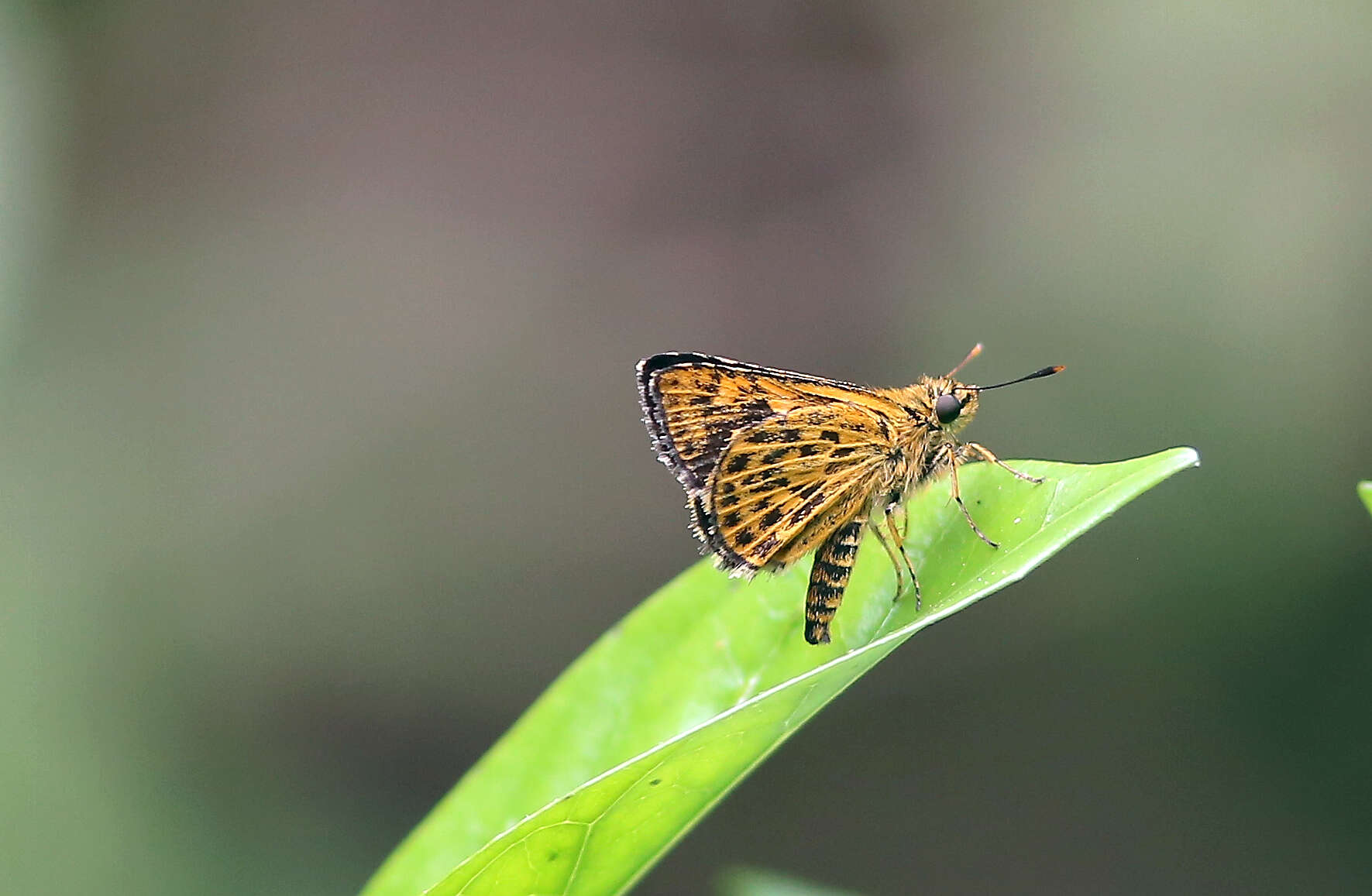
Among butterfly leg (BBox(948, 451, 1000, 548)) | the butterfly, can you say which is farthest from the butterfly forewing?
butterfly leg (BBox(948, 451, 1000, 548))

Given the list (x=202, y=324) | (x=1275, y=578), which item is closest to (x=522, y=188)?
(x=202, y=324)

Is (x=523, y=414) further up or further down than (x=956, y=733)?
further up

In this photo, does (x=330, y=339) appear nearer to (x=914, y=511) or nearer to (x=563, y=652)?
(x=563, y=652)

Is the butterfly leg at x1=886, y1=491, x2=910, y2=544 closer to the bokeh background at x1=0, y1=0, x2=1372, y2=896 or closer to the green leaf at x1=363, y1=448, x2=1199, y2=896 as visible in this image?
the green leaf at x1=363, y1=448, x2=1199, y2=896

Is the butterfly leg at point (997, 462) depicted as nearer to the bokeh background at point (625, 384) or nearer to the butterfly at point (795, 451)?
the butterfly at point (795, 451)

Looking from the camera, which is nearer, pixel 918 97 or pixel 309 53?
pixel 918 97

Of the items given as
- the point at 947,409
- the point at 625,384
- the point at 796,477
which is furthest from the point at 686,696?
the point at 625,384

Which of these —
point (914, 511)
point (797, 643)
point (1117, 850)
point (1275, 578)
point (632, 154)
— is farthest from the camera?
point (632, 154)
